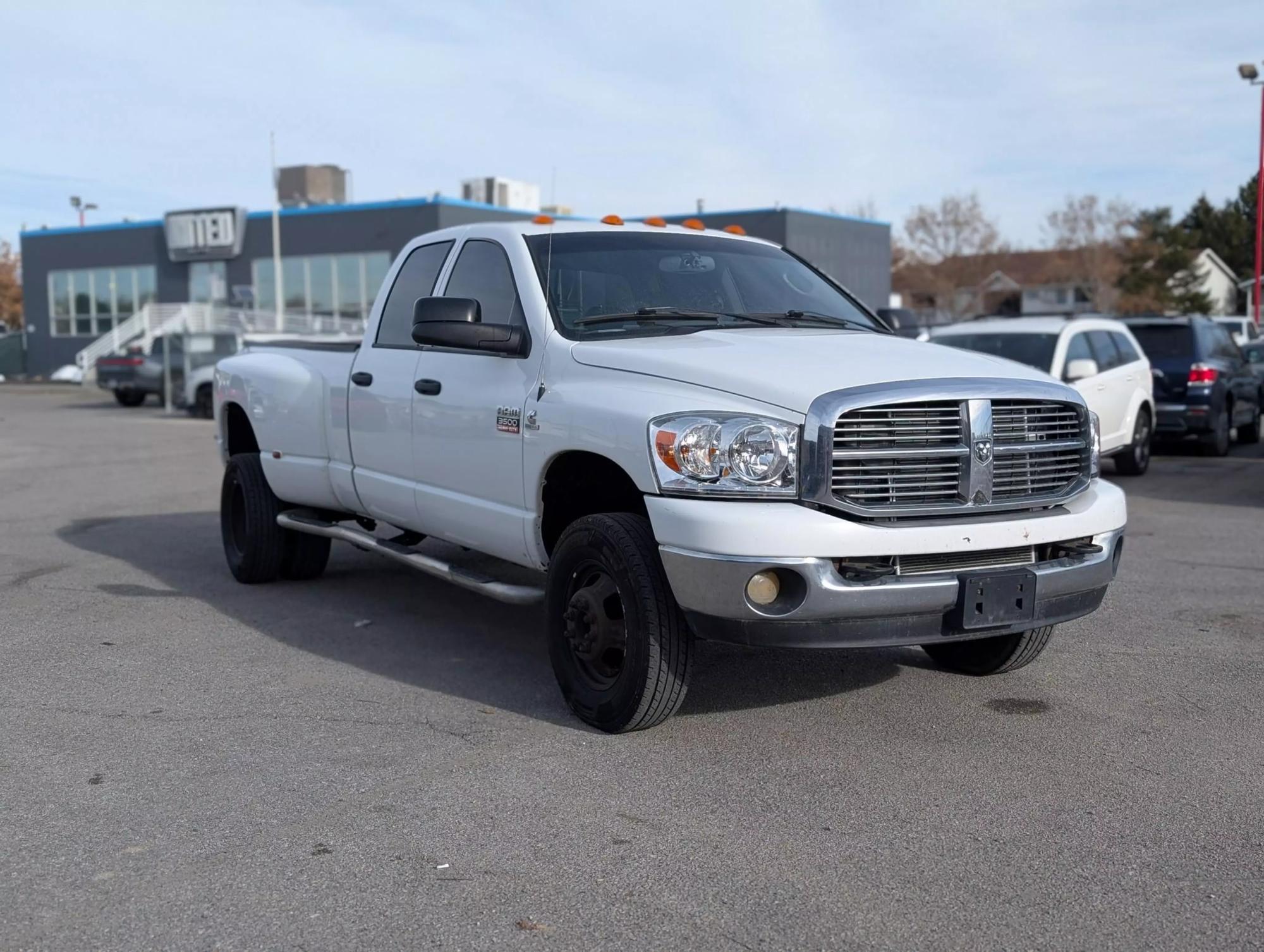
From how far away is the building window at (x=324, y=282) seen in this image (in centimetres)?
4575

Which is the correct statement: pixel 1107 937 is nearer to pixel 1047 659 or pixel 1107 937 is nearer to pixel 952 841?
pixel 952 841

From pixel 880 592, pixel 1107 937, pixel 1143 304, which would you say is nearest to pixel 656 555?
pixel 880 592

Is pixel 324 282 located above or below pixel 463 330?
above

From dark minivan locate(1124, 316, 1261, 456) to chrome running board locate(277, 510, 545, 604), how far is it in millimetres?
10978

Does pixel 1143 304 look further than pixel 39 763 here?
Yes

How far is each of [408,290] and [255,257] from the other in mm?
43951

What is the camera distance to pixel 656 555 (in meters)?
4.72

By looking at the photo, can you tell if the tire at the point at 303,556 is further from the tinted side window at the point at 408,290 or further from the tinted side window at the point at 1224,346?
the tinted side window at the point at 1224,346

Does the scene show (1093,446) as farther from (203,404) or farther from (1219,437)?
(203,404)

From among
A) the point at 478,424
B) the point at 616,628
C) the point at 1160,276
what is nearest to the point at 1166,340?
the point at 478,424

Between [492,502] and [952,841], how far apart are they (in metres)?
2.52

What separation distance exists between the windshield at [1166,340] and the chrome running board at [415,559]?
11.2m

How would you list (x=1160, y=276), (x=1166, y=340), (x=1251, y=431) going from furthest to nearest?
(x=1160, y=276), (x=1251, y=431), (x=1166, y=340)

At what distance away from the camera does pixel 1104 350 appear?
43.4ft
